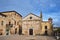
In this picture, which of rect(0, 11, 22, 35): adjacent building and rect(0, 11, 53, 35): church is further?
rect(0, 11, 22, 35): adjacent building

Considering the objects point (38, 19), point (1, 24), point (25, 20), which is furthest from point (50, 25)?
point (1, 24)

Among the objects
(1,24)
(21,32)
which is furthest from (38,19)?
(1,24)

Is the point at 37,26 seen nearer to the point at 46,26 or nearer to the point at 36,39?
the point at 46,26

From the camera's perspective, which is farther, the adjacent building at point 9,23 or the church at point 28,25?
the adjacent building at point 9,23

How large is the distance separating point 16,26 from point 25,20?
4712 millimetres

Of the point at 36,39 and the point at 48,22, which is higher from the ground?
the point at 48,22

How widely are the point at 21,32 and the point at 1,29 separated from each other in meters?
8.14

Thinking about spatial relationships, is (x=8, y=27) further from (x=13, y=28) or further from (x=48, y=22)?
(x=48, y=22)

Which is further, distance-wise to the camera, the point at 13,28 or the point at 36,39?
the point at 13,28

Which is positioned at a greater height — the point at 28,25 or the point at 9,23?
the point at 9,23

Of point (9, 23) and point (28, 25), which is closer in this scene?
point (28, 25)

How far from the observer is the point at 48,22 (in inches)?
2430

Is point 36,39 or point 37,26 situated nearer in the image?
point 36,39

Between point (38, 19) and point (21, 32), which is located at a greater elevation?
Result: point (38, 19)
